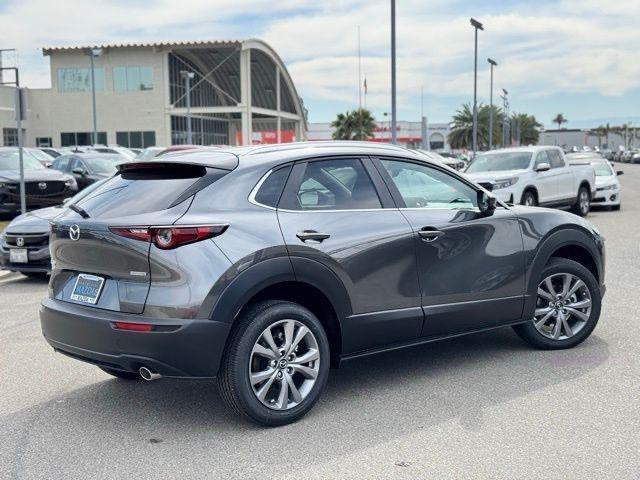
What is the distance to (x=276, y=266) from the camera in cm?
464

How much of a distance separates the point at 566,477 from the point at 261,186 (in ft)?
7.83

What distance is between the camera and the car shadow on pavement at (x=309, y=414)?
14.5 feet

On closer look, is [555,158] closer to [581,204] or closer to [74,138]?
[581,204]

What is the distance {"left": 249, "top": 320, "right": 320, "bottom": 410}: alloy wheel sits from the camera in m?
4.68

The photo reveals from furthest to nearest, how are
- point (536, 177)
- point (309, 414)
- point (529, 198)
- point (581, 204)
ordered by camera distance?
1. point (581, 204)
2. point (536, 177)
3. point (529, 198)
4. point (309, 414)

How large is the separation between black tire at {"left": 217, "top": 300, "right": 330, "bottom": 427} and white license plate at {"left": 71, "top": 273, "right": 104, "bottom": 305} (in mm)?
853

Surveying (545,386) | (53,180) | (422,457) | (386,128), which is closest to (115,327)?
(422,457)

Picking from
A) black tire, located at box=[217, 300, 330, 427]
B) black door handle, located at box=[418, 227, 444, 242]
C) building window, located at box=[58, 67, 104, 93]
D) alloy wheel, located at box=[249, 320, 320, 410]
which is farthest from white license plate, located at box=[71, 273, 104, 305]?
building window, located at box=[58, 67, 104, 93]

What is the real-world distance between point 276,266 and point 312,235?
351mm

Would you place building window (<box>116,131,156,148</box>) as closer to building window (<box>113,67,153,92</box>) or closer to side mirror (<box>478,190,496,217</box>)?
building window (<box>113,67,153,92</box>)

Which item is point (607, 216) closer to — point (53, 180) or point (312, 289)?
point (53, 180)

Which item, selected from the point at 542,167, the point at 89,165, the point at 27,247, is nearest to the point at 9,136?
the point at 89,165

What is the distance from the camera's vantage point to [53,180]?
1711 cm

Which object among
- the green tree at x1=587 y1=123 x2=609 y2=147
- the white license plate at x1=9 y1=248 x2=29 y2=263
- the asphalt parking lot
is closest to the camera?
the asphalt parking lot
